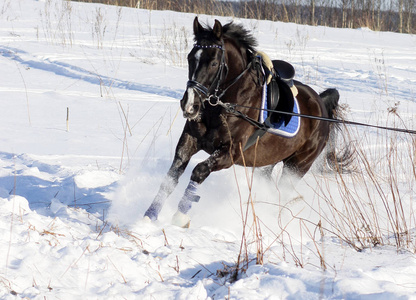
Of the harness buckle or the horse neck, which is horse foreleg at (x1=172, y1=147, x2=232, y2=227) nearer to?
the harness buckle

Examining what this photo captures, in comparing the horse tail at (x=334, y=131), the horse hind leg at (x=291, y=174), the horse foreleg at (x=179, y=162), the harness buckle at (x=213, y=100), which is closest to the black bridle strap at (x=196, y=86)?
the harness buckle at (x=213, y=100)

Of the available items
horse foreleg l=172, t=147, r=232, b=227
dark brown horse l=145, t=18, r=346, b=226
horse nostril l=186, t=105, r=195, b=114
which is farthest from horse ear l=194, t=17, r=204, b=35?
horse foreleg l=172, t=147, r=232, b=227

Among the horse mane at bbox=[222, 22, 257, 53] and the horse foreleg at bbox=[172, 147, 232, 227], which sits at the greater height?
the horse mane at bbox=[222, 22, 257, 53]

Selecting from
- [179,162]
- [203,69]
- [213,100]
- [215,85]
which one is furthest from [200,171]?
[203,69]

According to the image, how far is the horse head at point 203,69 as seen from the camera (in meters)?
3.36

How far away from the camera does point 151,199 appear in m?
4.40

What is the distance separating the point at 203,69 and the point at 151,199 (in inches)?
55.8

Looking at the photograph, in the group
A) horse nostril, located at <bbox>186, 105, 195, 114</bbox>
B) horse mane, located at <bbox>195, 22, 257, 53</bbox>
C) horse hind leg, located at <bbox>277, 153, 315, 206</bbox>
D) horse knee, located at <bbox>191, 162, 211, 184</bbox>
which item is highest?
horse mane, located at <bbox>195, 22, 257, 53</bbox>

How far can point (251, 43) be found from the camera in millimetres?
3924

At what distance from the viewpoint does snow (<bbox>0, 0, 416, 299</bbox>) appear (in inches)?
99.3

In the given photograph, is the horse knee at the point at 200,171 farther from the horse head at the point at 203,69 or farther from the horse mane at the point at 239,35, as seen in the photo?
the horse mane at the point at 239,35

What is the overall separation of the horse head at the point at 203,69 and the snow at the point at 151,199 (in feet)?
2.13

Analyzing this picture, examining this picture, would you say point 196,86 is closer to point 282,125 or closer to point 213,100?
point 213,100

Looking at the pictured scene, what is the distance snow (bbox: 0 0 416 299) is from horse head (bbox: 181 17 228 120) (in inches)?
25.6
